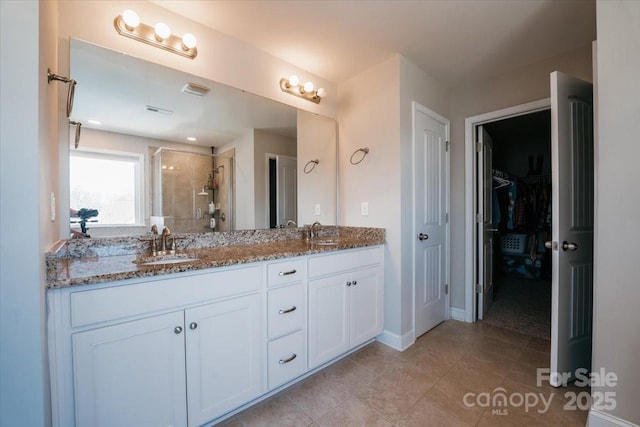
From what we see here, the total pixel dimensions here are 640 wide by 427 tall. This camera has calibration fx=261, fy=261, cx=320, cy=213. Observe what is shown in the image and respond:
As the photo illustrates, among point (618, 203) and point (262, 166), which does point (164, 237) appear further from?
point (618, 203)

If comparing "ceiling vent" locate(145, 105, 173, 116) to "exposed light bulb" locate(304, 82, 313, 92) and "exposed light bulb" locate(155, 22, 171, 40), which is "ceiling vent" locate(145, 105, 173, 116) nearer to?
"exposed light bulb" locate(155, 22, 171, 40)

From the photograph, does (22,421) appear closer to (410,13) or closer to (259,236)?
(259,236)

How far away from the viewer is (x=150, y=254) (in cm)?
157

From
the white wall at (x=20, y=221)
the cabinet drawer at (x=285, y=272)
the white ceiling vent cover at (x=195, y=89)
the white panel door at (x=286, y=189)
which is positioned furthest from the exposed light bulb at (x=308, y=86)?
the white wall at (x=20, y=221)

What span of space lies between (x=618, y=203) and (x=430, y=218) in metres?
1.31

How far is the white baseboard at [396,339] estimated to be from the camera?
2.20m

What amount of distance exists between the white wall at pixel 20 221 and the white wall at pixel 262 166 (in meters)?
1.36

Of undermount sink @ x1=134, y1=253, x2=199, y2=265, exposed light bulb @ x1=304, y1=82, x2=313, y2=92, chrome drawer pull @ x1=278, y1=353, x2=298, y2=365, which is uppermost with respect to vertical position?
exposed light bulb @ x1=304, y1=82, x2=313, y2=92

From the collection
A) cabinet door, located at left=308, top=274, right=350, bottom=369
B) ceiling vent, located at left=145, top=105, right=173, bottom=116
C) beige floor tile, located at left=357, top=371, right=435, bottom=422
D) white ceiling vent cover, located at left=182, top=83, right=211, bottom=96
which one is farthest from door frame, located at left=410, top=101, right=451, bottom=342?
ceiling vent, located at left=145, top=105, right=173, bottom=116

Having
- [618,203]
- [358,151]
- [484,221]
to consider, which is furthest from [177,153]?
[484,221]

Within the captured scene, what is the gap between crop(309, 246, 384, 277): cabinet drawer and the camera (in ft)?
5.83

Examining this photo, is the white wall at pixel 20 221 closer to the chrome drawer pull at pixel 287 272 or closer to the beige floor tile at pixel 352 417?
the chrome drawer pull at pixel 287 272

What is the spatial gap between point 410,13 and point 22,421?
264 cm

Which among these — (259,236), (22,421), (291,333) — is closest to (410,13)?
(259,236)
